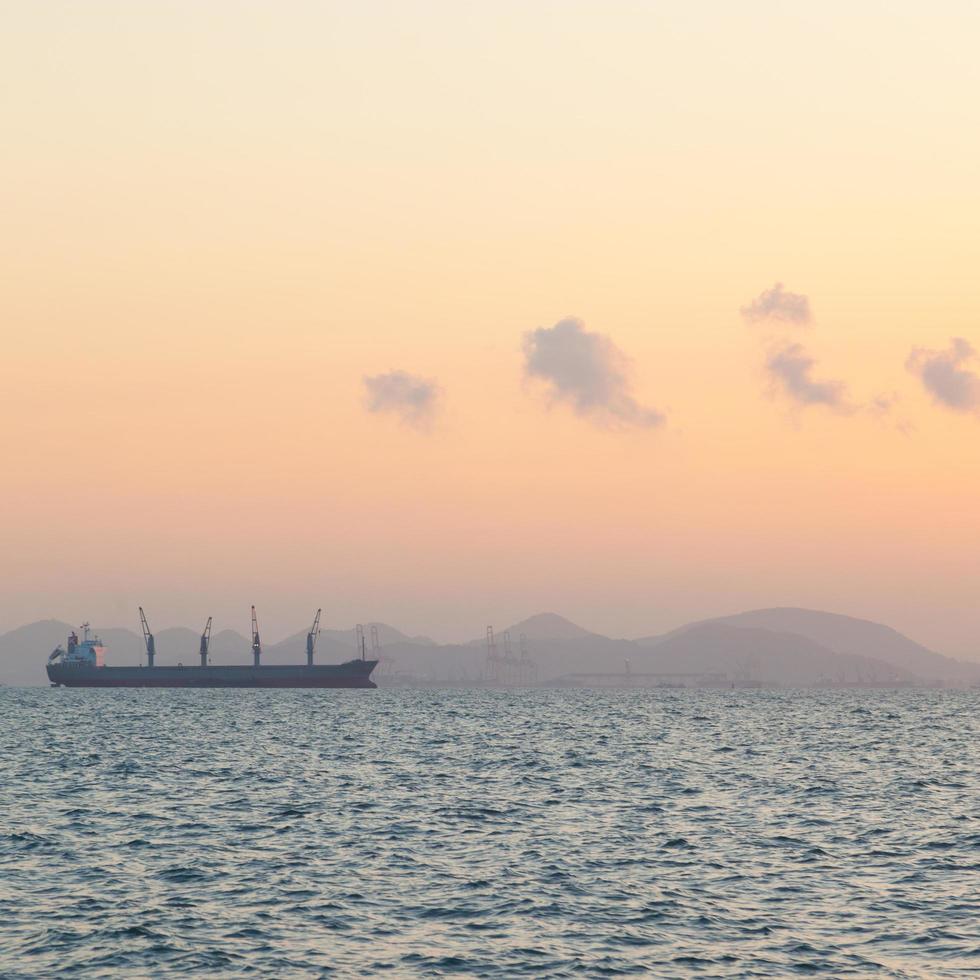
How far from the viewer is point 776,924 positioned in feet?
125

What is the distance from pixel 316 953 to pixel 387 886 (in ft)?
30.8

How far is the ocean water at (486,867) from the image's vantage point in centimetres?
3462

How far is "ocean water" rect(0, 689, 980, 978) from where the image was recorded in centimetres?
3462

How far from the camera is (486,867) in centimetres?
4762

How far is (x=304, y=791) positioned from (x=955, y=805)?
34.6 m

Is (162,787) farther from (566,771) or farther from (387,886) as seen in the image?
(387,886)

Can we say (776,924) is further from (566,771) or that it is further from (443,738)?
(443,738)

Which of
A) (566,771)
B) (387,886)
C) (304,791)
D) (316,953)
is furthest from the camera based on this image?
(566,771)

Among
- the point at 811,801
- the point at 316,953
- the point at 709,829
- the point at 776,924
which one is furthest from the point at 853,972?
the point at 811,801

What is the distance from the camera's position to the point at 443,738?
5103 inches

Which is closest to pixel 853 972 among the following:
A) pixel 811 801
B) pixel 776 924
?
pixel 776 924

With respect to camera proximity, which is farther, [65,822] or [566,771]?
[566,771]

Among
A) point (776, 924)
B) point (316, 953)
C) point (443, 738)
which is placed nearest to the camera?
point (316, 953)

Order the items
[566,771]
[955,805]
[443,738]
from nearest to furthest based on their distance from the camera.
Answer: [955,805] < [566,771] < [443,738]
